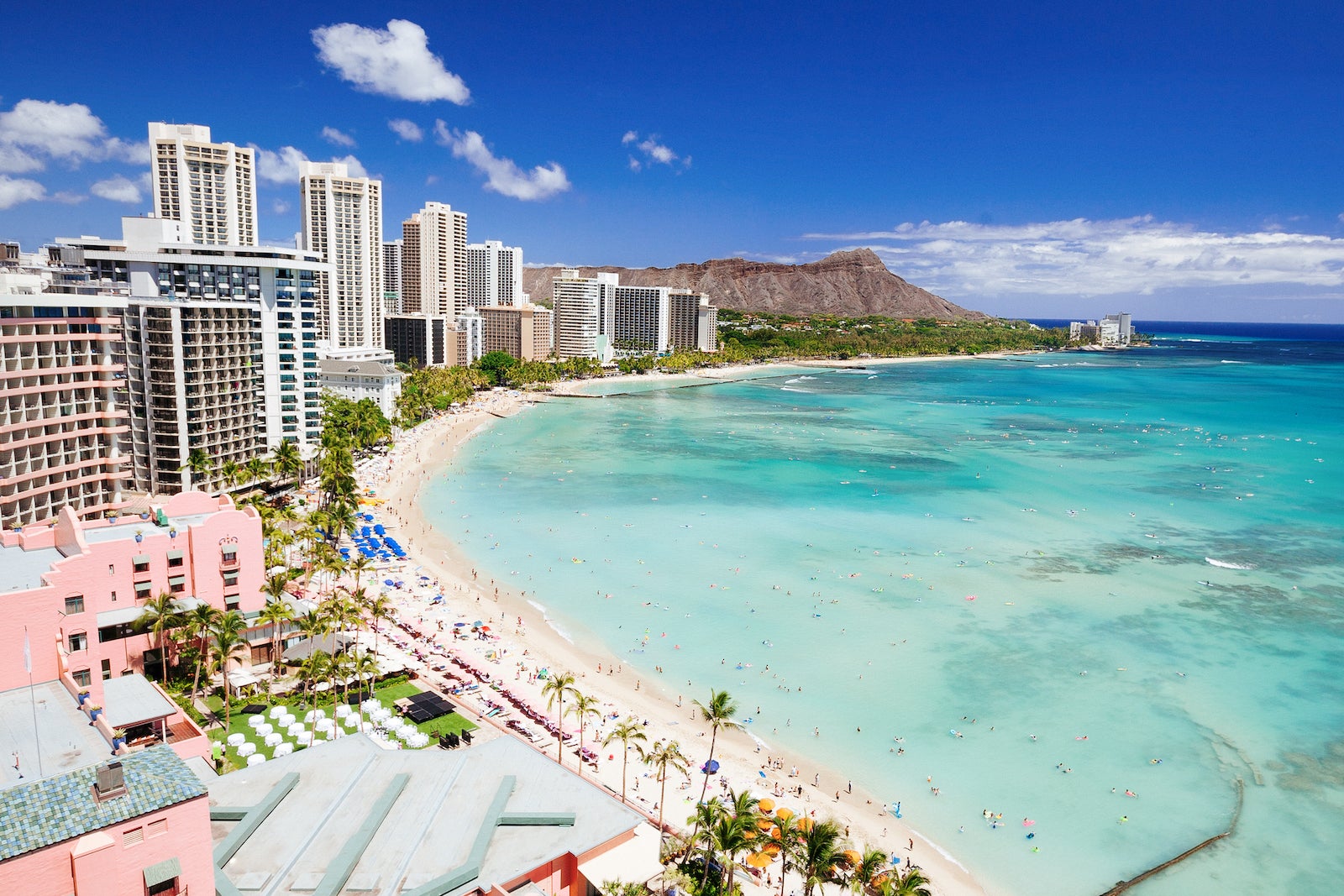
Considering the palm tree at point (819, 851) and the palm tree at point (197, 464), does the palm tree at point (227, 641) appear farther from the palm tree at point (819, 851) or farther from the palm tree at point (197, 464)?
the palm tree at point (197, 464)

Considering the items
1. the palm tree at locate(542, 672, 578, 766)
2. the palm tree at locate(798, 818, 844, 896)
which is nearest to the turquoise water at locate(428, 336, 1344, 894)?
the palm tree at locate(542, 672, 578, 766)

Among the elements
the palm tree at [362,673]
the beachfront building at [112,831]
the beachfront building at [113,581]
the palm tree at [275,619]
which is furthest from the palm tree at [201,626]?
the beachfront building at [112,831]

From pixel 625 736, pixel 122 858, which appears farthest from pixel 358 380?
pixel 122 858

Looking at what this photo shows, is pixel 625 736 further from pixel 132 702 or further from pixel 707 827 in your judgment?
pixel 132 702

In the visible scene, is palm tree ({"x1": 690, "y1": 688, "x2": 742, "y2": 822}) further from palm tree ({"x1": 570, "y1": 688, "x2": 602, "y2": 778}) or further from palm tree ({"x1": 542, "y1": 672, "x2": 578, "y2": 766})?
palm tree ({"x1": 542, "y1": 672, "x2": 578, "y2": 766})

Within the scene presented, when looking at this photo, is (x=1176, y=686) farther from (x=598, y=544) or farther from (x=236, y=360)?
(x=236, y=360)

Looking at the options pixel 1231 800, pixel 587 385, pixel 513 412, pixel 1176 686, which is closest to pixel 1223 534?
pixel 1176 686
